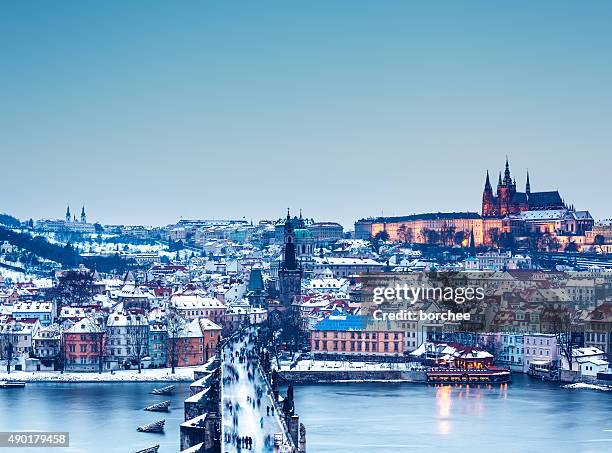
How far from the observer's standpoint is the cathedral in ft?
367

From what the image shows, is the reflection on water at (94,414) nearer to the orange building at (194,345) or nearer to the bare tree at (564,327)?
the orange building at (194,345)

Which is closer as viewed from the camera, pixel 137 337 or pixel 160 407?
pixel 160 407

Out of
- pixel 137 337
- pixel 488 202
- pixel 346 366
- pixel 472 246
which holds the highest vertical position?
pixel 488 202

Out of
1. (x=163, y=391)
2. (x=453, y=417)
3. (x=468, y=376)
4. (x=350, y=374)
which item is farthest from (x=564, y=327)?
(x=163, y=391)

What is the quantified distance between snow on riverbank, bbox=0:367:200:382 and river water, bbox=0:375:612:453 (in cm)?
76

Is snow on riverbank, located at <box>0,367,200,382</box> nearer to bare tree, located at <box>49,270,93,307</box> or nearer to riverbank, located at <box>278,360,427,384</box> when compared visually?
riverbank, located at <box>278,360,427,384</box>

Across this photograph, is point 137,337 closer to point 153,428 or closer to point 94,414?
point 94,414

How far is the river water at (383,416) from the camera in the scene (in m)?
28.9

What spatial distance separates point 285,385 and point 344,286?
1242 inches

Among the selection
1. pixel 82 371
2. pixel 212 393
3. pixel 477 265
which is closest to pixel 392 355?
pixel 82 371

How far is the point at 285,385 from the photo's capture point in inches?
1563

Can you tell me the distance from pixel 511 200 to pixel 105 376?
75.4 meters

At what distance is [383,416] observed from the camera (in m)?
33.0

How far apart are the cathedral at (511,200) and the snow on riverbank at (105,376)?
71.9 metres
